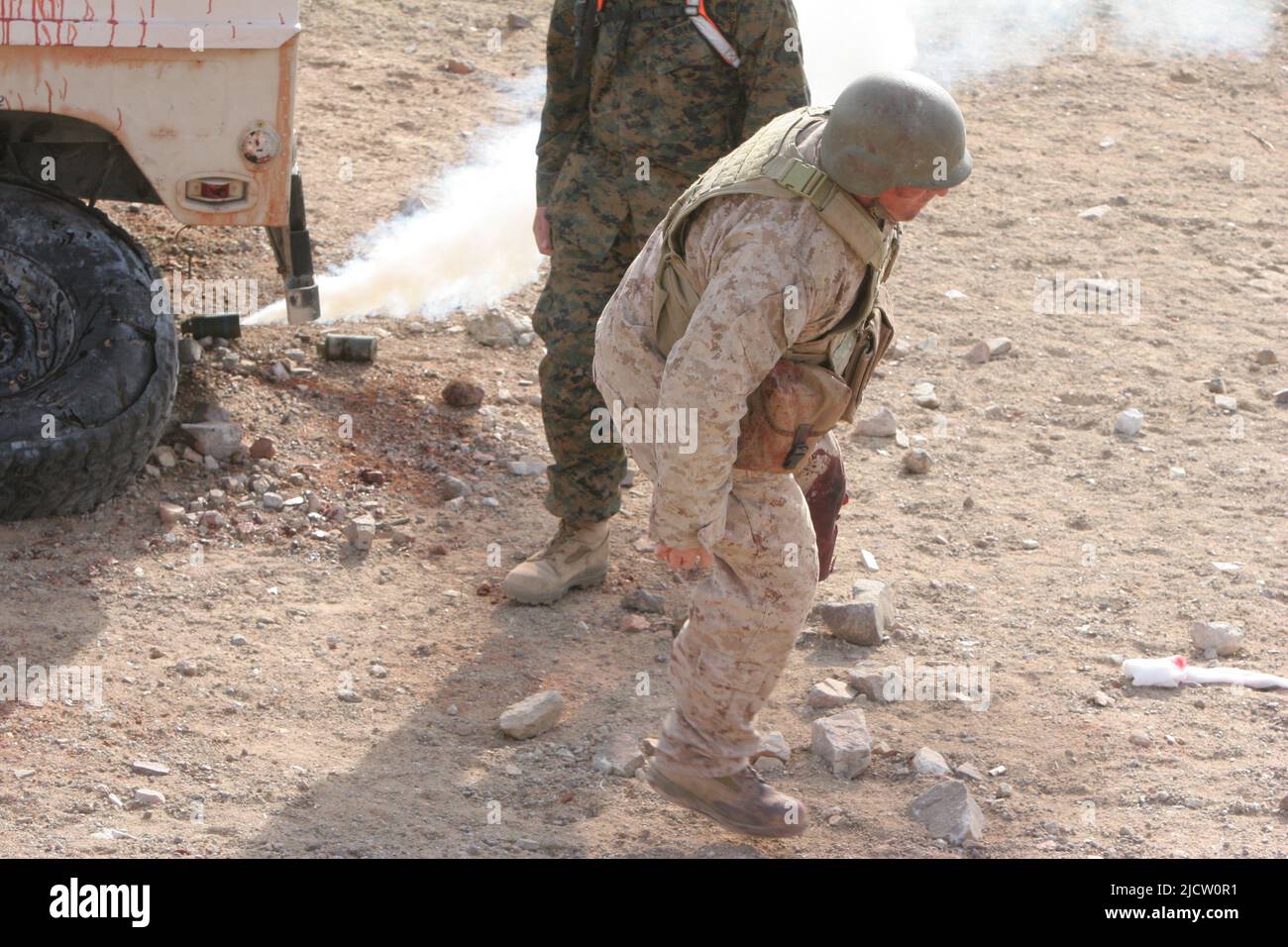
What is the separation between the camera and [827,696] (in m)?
4.07

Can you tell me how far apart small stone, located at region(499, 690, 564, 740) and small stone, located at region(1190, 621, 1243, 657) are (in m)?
1.82

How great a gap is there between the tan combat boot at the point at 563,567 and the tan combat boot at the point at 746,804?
47.7 inches

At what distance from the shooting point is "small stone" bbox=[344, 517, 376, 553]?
15.4 ft

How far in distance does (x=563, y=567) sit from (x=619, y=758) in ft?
3.02

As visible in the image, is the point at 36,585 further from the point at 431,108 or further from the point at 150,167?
the point at 431,108

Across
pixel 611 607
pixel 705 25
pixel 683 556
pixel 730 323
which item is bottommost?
pixel 611 607

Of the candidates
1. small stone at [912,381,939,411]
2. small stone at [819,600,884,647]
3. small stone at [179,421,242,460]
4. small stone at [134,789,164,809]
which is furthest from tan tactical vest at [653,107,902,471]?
small stone at [912,381,939,411]

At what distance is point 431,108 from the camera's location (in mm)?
8391

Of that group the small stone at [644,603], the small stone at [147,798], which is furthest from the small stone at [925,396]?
the small stone at [147,798]

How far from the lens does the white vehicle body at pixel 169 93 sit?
421cm

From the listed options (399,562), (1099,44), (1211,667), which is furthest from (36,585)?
(1099,44)

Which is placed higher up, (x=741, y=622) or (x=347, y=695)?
(x=741, y=622)

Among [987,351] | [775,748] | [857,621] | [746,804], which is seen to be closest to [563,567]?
[857,621]

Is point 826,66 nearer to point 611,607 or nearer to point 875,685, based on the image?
point 611,607
